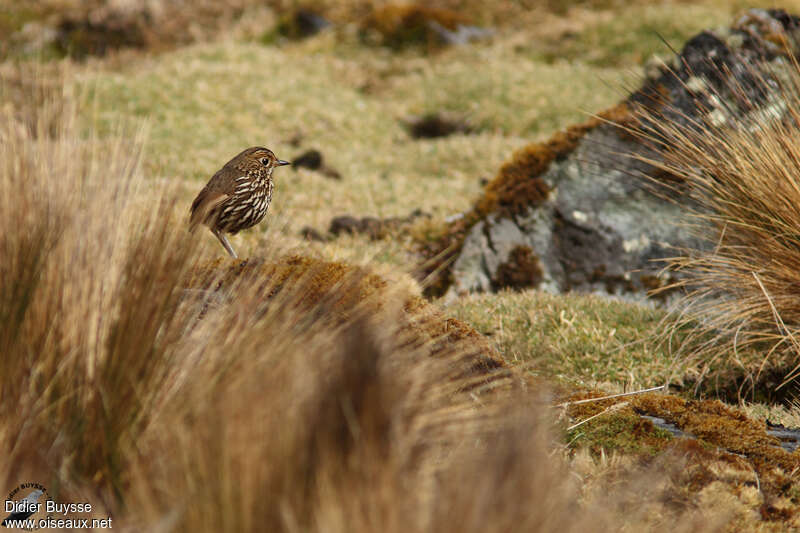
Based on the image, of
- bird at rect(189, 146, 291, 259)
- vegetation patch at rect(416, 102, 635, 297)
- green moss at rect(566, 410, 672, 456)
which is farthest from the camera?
vegetation patch at rect(416, 102, 635, 297)

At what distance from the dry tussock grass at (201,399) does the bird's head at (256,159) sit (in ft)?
5.52

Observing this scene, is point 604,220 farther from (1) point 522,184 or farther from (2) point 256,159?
(2) point 256,159

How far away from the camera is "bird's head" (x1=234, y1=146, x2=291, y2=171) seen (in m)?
5.34

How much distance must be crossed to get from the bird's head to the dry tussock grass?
1682 millimetres

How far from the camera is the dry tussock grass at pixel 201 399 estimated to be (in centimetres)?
214

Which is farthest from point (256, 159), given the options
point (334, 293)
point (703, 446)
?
point (703, 446)

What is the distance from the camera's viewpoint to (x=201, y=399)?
8.98ft

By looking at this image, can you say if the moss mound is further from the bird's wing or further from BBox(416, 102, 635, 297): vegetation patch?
BBox(416, 102, 635, 297): vegetation patch

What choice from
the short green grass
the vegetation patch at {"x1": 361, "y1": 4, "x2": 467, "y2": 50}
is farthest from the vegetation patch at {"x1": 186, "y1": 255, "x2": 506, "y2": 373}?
the vegetation patch at {"x1": 361, "y1": 4, "x2": 467, "y2": 50}

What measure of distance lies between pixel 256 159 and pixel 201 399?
2991 millimetres

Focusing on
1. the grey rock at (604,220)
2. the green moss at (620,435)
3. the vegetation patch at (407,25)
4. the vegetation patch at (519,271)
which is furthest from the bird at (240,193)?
the vegetation patch at (407,25)

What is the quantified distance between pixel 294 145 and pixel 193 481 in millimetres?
12490

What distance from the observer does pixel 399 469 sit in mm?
2188

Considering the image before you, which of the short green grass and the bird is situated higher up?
the bird
